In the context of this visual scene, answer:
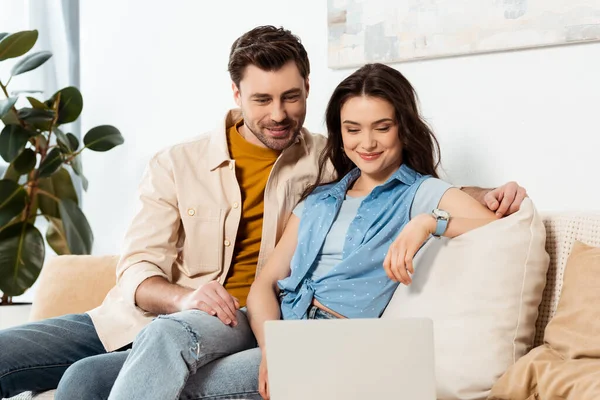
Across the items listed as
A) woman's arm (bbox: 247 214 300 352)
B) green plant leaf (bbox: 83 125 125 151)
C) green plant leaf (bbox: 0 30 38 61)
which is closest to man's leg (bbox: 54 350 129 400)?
woman's arm (bbox: 247 214 300 352)

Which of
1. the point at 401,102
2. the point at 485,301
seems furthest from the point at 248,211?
the point at 485,301

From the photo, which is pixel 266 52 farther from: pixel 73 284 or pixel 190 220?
pixel 73 284

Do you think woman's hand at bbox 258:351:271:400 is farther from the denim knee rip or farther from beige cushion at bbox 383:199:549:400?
beige cushion at bbox 383:199:549:400

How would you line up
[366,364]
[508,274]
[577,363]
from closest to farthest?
[366,364] < [577,363] < [508,274]

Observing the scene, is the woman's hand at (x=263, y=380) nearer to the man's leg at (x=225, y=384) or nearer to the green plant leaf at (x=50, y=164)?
the man's leg at (x=225, y=384)

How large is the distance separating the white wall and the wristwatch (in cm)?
56

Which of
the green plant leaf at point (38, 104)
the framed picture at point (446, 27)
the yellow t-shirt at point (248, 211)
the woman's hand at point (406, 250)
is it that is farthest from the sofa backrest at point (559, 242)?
the green plant leaf at point (38, 104)

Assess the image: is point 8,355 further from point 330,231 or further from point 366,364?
point 366,364

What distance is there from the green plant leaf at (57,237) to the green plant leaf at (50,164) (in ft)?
0.89

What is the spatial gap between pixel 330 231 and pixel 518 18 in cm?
79

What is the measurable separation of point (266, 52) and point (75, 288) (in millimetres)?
933

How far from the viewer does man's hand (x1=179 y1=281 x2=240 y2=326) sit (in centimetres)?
190

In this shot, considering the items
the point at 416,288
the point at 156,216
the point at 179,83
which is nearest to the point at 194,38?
the point at 179,83

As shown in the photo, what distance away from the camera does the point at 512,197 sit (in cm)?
185
